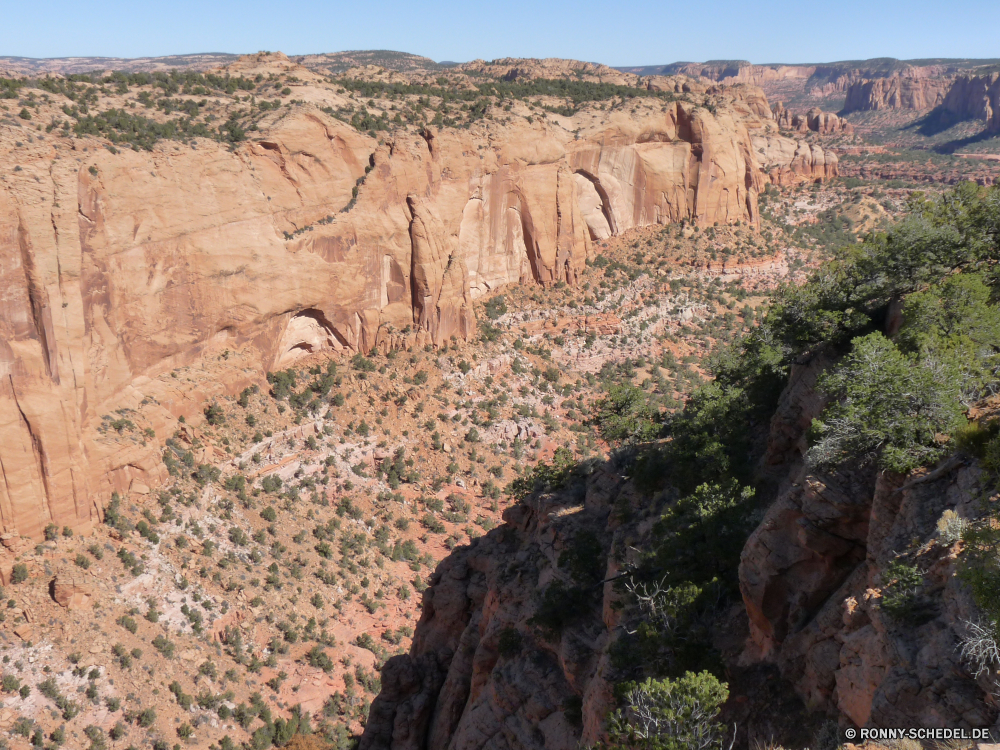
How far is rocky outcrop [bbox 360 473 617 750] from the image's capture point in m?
19.1

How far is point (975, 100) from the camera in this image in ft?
567

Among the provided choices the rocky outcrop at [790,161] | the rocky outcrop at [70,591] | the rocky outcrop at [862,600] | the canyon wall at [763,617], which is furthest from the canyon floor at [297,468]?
the rocky outcrop at [790,161]

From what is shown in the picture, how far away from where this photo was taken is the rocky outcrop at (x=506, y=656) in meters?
19.1

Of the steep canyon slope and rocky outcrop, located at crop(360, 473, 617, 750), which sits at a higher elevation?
the steep canyon slope

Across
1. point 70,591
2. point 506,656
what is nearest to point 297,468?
point 70,591

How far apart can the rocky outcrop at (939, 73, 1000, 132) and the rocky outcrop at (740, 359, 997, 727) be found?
185 meters

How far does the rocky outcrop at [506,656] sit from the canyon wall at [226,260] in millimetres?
16572

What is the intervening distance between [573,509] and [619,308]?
3672cm

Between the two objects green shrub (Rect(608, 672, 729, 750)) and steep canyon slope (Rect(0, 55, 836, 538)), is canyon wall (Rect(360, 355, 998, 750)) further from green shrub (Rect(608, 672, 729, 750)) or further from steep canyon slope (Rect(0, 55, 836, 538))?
steep canyon slope (Rect(0, 55, 836, 538))

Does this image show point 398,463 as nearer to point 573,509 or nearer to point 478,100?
point 573,509

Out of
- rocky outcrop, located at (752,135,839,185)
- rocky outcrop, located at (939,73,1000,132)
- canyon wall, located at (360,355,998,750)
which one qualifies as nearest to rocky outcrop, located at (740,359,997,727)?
canyon wall, located at (360,355,998,750)

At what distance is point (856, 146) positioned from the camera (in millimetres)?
127438

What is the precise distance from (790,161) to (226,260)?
249ft

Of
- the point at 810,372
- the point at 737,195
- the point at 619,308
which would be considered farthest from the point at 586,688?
the point at 737,195
